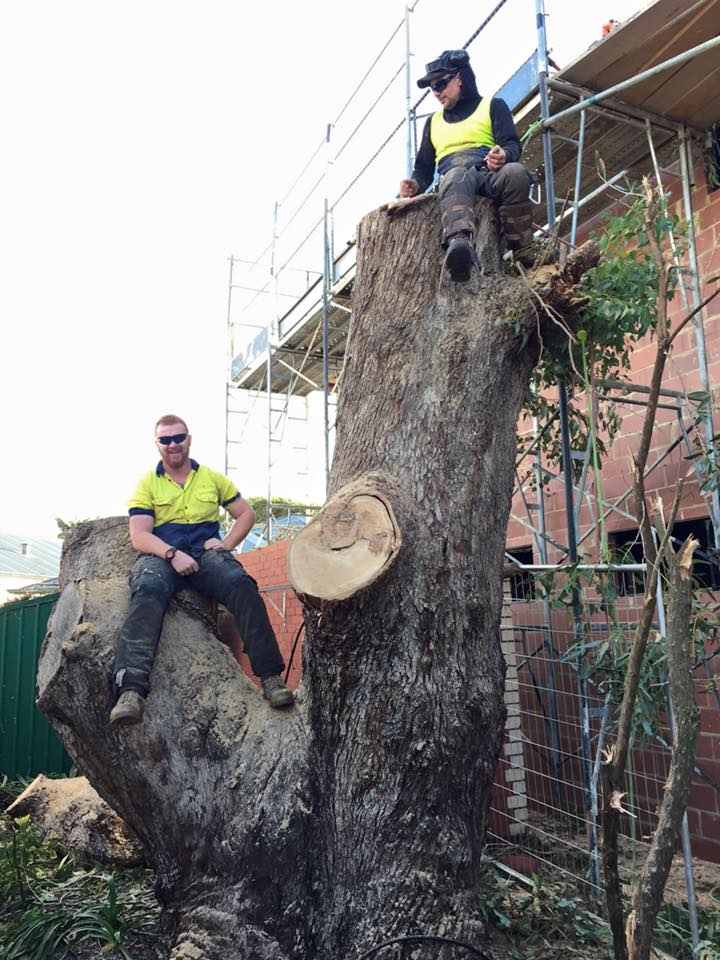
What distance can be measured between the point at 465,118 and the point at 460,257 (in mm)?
1116

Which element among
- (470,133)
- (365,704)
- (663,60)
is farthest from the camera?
(663,60)

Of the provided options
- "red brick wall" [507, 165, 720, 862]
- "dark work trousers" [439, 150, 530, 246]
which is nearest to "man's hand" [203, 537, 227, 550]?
"dark work trousers" [439, 150, 530, 246]

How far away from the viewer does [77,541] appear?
388 centimetres

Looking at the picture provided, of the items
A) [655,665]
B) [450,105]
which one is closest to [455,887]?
[655,665]

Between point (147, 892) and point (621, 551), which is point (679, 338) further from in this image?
point (147, 892)

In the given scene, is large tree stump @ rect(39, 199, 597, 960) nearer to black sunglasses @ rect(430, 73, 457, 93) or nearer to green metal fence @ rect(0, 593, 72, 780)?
black sunglasses @ rect(430, 73, 457, 93)

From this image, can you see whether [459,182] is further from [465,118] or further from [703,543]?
[703,543]

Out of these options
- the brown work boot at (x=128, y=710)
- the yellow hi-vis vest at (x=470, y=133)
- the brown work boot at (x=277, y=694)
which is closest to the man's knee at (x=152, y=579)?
the brown work boot at (x=128, y=710)

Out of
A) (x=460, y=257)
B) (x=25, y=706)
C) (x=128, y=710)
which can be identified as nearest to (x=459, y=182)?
(x=460, y=257)

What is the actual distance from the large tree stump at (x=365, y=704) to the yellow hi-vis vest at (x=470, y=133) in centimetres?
95

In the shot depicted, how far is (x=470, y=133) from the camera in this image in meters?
3.91

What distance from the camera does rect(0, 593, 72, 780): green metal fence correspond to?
7.09 metres

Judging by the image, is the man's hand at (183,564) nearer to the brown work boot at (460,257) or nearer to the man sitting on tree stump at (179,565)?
the man sitting on tree stump at (179,565)

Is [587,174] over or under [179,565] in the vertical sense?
over
